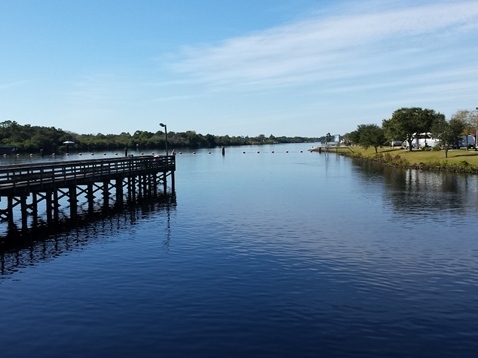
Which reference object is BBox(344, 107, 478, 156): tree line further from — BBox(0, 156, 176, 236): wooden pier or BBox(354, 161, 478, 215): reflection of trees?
BBox(0, 156, 176, 236): wooden pier

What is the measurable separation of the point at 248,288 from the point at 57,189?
25.0 meters

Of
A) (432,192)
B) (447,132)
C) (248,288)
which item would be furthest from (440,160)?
(248,288)

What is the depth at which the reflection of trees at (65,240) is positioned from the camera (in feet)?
86.2

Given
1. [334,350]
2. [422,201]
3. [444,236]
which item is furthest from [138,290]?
[422,201]

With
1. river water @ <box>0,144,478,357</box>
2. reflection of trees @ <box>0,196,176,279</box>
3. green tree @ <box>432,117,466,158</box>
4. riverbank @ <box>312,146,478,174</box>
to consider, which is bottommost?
river water @ <box>0,144,478,357</box>

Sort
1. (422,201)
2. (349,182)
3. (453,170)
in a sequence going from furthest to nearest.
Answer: (453,170)
(349,182)
(422,201)

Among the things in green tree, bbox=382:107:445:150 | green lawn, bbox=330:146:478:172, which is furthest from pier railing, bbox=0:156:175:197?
green tree, bbox=382:107:445:150

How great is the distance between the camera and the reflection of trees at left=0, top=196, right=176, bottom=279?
1035 inches

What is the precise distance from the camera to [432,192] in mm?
58500

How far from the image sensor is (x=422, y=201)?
50719 millimetres

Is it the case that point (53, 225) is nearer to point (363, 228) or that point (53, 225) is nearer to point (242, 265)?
point (242, 265)

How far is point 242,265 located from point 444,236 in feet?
50.7

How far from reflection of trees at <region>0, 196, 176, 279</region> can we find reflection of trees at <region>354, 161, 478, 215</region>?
24580 mm

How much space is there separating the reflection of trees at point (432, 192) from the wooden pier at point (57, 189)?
1112 inches
